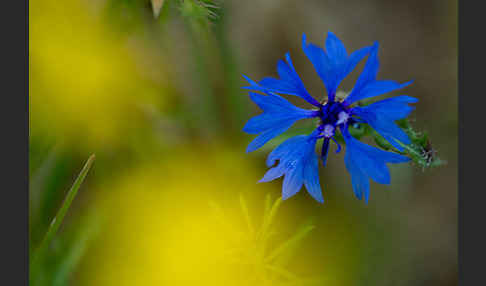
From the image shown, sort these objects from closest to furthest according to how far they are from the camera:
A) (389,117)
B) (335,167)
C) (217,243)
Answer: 1. (389,117)
2. (217,243)
3. (335,167)

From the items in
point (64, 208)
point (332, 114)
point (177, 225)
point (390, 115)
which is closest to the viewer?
point (390, 115)

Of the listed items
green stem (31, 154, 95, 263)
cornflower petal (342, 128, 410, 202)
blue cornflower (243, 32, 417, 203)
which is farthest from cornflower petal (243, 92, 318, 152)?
green stem (31, 154, 95, 263)

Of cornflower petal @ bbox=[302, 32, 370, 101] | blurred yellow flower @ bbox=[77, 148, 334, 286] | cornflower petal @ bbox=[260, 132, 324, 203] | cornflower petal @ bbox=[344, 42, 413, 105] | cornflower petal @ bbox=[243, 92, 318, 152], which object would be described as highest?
cornflower petal @ bbox=[302, 32, 370, 101]

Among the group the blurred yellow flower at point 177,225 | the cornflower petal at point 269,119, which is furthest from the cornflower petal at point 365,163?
the blurred yellow flower at point 177,225

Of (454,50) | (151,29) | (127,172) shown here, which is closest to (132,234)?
(127,172)

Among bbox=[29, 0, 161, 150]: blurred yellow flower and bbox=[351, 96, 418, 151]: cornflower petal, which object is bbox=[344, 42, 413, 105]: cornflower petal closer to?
bbox=[351, 96, 418, 151]: cornflower petal

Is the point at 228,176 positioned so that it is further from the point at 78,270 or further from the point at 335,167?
the point at 78,270

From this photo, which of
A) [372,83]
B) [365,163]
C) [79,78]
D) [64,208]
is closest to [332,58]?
[372,83]

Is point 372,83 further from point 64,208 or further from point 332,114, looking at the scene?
point 64,208
